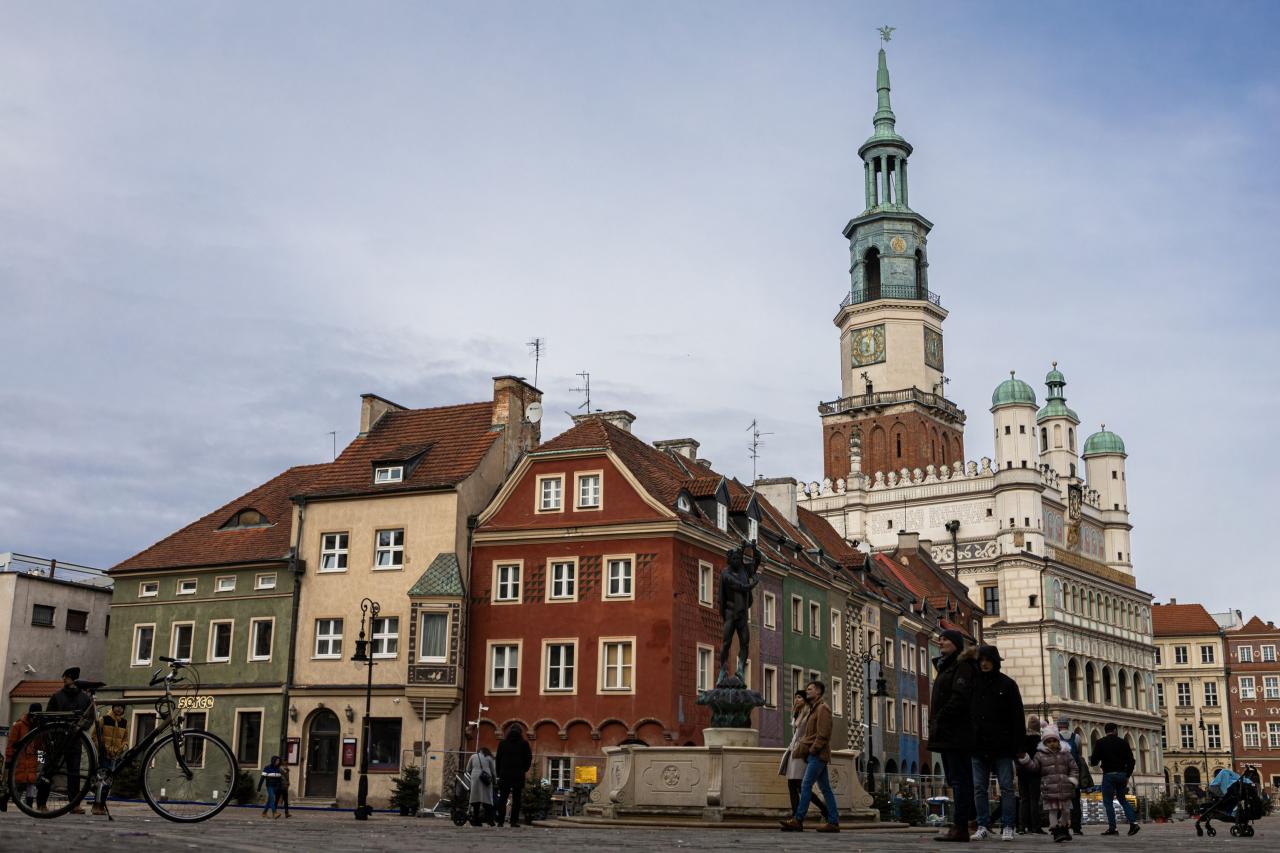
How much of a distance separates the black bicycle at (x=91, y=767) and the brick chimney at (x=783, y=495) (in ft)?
150

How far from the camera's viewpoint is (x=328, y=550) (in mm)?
45750

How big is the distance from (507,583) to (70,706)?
94.0ft

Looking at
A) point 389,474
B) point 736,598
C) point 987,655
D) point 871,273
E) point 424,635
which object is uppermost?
point 871,273

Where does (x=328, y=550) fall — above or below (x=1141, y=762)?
above

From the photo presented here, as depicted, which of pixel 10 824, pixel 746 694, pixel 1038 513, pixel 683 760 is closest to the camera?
pixel 10 824

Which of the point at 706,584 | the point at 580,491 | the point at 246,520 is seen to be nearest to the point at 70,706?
the point at 580,491

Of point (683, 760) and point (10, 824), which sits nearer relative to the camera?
point (10, 824)

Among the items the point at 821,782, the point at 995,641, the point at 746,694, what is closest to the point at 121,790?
the point at 821,782

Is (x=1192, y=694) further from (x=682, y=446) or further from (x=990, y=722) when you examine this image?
(x=990, y=722)

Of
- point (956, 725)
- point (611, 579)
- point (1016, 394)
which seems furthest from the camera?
point (1016, 394)

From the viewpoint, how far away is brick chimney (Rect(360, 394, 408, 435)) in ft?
163

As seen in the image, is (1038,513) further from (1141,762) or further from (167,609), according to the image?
(167,609)

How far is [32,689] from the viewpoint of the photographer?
52.8m

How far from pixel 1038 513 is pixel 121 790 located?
264ft
